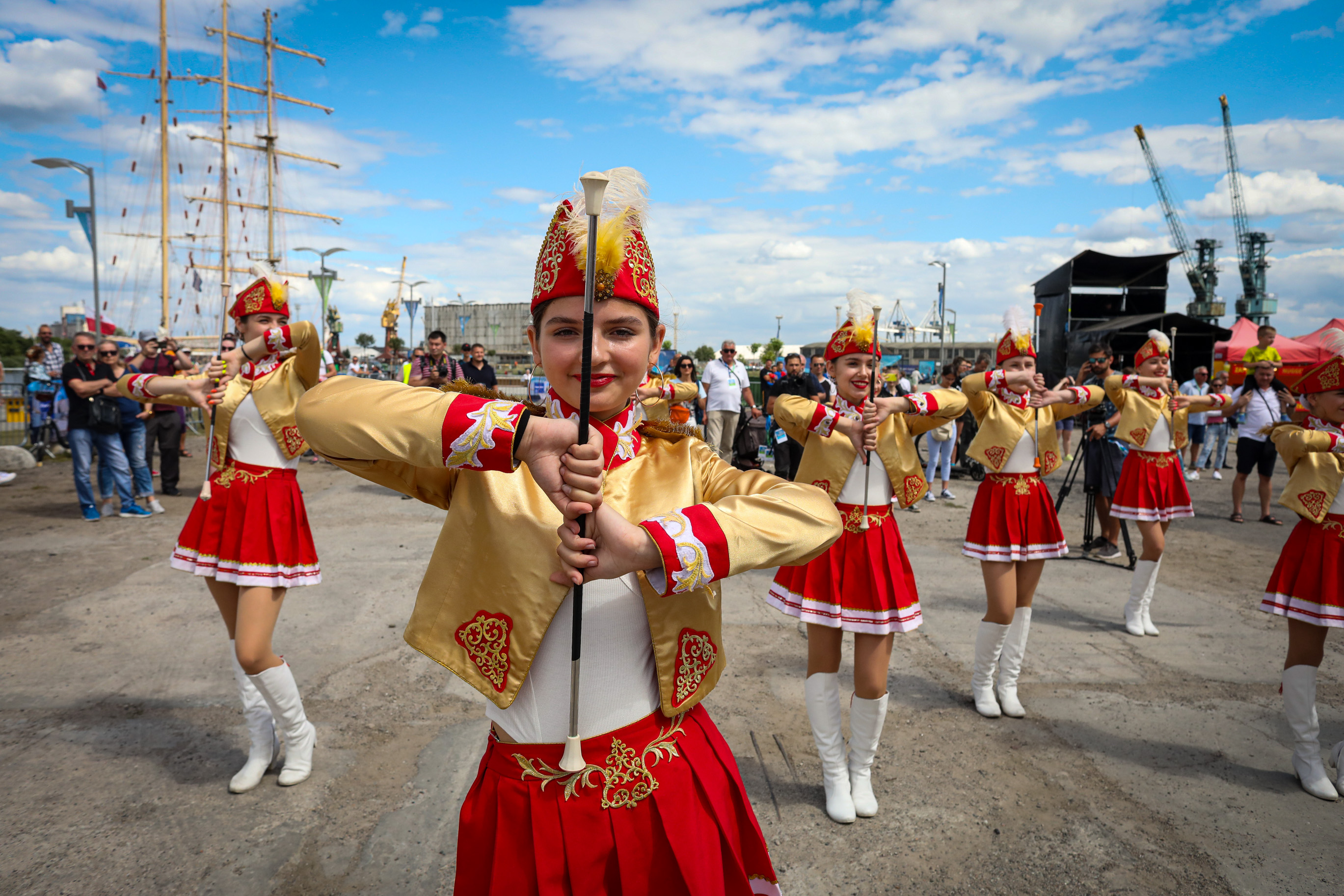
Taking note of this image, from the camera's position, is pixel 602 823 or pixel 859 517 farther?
pixel 859 517

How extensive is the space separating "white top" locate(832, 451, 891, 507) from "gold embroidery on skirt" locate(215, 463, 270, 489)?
302 centimetres

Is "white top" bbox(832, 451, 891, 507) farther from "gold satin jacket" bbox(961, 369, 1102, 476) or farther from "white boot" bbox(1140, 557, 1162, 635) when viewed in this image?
"white boot" bbox(1140, 557, 1162, 635)

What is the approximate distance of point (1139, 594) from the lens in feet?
19.9

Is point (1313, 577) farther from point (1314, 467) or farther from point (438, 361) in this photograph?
point (438, 361)

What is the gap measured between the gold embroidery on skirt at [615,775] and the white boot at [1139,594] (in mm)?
5839

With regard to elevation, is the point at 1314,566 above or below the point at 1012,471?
below

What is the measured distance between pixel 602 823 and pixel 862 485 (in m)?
2.47

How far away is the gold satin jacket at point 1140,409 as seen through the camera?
21.1ft

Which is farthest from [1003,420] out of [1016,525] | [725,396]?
[725,396]

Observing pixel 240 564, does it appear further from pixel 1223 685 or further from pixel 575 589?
pixel 1223 685

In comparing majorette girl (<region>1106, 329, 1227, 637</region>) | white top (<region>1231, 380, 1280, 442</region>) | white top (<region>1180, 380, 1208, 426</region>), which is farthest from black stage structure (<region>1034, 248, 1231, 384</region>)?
majorette girl (<region>1106, 329, 1227, 637</region>)

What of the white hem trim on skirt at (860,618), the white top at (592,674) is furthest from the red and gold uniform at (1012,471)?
the white top at (592,674)

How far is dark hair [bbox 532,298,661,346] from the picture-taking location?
1.70m

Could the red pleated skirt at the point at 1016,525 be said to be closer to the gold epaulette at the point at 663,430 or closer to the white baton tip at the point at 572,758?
the gold epaulette at the point at 663,430
